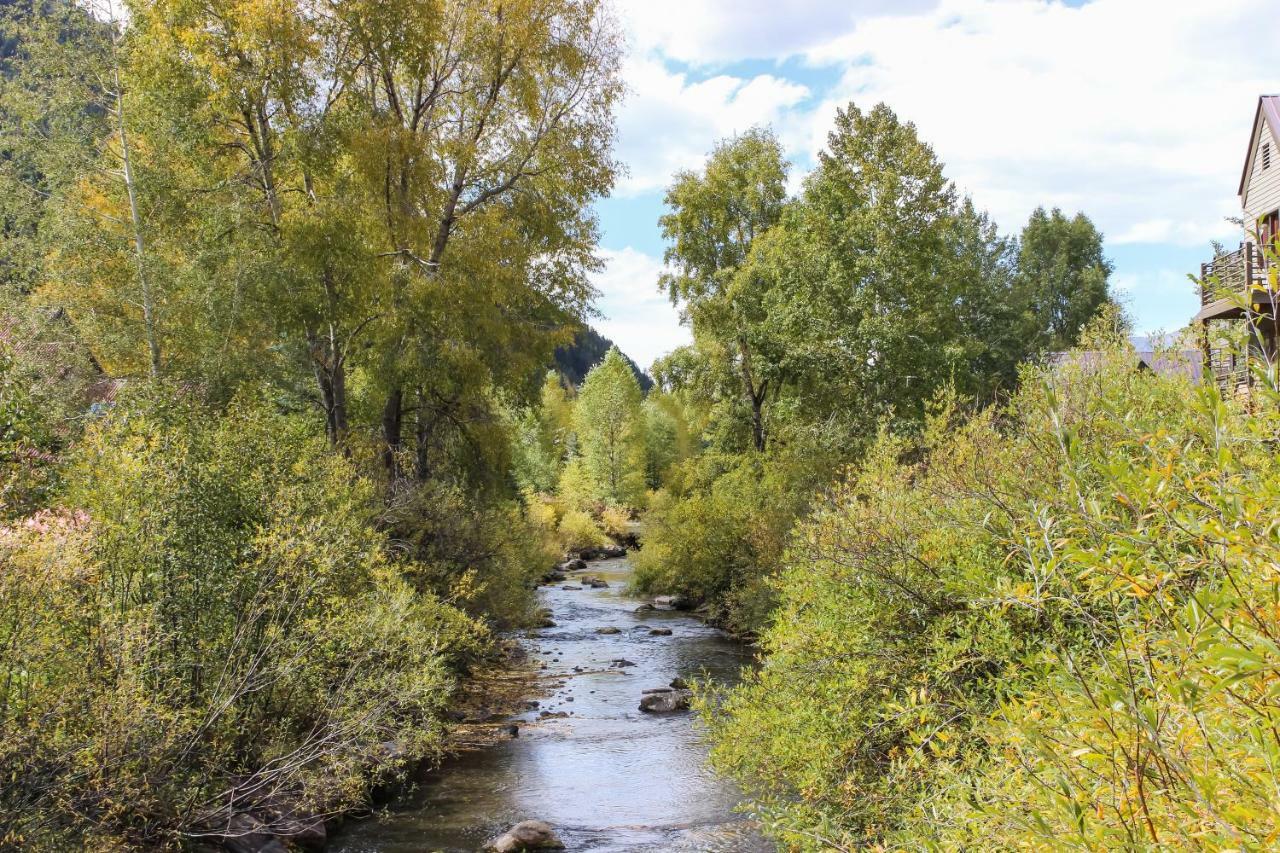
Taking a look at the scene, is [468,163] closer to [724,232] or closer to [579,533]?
[724,232]

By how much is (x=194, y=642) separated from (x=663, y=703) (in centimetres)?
1139

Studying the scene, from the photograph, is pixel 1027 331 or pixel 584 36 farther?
pixel 1027 331

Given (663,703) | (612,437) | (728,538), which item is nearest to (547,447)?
(612,437)

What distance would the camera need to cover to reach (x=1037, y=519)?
421 cm

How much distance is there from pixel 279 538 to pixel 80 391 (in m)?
11.4

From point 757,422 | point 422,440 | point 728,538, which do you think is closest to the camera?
point 422,440

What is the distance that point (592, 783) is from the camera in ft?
50.8

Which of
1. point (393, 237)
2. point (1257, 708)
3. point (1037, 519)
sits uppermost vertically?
point (393, 237)

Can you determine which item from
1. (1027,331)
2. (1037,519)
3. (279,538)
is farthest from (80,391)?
(1027,331)

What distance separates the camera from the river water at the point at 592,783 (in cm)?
1309

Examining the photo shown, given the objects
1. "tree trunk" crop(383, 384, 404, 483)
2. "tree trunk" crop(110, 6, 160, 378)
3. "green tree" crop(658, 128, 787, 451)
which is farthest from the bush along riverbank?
"green tree" crop(658, 128, 787, 451)

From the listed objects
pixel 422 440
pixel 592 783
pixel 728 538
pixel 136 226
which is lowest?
pixel 592 783

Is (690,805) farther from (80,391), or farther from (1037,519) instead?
(80,391)

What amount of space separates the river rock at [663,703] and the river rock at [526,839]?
22.2ft
